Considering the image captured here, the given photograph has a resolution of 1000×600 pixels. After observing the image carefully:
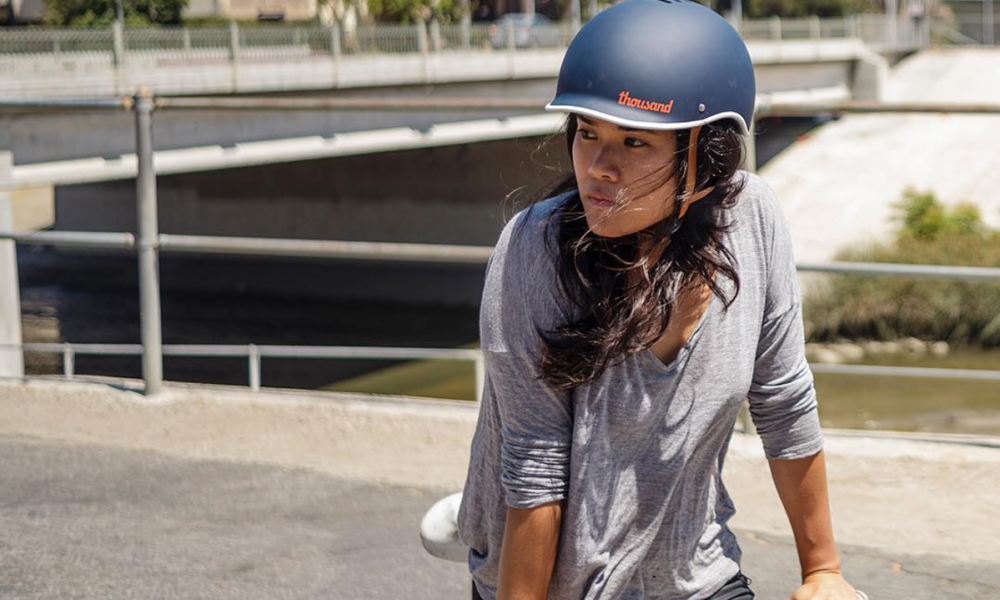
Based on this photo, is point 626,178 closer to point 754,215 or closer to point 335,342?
point 754,215

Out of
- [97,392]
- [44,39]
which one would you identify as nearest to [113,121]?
[44,39]

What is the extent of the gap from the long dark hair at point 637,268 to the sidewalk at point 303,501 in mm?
1916

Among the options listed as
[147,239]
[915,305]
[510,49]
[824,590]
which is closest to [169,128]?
[510,49]

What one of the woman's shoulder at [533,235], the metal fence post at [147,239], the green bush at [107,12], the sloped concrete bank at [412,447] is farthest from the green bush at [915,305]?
the woman's shoulder at [533,235]

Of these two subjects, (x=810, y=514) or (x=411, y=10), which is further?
(x=411, y=10)

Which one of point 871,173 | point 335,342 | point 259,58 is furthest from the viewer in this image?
point 871,173

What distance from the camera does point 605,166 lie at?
1.67 metres

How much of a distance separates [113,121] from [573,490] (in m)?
16.3

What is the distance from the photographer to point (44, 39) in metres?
17.7

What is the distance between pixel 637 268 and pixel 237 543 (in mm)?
2401

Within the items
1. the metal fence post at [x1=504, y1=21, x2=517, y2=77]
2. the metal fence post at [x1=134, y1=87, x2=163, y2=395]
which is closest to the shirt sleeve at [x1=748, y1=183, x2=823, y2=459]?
the metal fence post at [x1=134, y1=87, x2=163, y2=395]

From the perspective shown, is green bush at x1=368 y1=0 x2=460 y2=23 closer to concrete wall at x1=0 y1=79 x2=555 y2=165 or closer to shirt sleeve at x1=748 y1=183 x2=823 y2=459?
concrete wall at x1=0 y1=79 x2=555 y2=165

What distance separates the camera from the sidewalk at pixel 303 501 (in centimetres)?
352

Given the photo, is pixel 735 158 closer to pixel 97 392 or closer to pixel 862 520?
pixel 862 520
